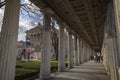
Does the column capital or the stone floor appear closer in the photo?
the stone floor

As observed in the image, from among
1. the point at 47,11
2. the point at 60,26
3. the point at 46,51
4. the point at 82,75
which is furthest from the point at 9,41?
the point at 60,26

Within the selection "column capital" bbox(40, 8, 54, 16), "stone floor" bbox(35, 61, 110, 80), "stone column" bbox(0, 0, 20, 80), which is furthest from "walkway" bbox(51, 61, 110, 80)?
"column capital" bbox(40, 8, 54, 16)

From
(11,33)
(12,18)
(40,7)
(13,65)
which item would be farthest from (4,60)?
(40,7)

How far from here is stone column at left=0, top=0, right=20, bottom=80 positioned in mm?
3947

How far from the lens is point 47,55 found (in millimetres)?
7797

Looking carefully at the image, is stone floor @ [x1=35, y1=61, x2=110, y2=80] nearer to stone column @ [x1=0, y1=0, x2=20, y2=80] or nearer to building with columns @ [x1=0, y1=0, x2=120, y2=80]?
building with columns @ [x1=0, y1=0, x2=120, y2=80]

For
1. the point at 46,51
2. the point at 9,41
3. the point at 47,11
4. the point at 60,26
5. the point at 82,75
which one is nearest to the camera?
the point at 9,41

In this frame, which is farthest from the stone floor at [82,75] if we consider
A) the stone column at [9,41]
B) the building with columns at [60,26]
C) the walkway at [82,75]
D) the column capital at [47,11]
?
the column capital at [47,11]

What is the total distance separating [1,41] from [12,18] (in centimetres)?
82

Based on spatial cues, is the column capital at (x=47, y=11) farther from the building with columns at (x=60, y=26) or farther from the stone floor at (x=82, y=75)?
the stone floor at (x=82, y=75)

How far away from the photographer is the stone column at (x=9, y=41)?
13.0ft

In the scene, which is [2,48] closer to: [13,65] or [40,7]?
[13,65]

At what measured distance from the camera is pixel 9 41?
4125 millimetres

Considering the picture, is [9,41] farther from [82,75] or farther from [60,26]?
[60,26]
